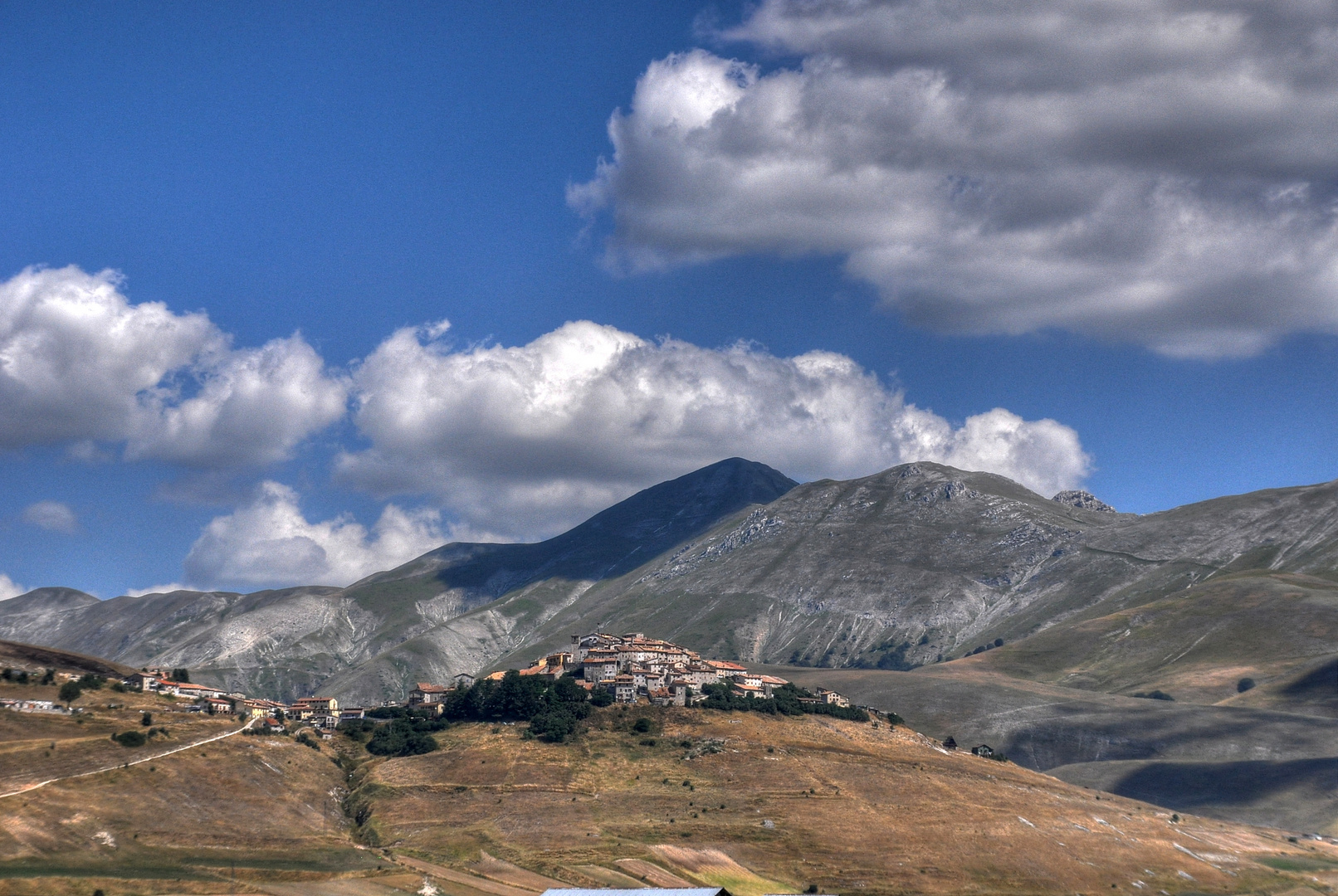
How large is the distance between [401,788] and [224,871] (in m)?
50.4

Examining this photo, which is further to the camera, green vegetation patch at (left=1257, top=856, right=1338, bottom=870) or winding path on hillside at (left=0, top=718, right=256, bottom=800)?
green vegetation patch at (left=1257, top=856, right=1338, bottom=870)

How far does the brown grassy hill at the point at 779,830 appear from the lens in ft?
507

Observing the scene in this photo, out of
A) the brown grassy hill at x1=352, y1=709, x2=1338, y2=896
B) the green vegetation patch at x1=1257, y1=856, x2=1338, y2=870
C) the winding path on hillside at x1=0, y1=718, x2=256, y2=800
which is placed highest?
the winding path on hillside at x1=0, y1=718, x2=256, y2=800

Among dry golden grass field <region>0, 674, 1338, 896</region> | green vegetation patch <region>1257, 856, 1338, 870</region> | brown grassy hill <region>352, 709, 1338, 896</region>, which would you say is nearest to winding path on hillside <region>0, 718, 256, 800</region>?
dry golden grass field <region>0, 674, 1338, 896</region>

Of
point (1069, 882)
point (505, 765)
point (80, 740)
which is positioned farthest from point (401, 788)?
point (1069, 882)

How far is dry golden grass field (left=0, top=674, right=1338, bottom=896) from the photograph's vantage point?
455 feet

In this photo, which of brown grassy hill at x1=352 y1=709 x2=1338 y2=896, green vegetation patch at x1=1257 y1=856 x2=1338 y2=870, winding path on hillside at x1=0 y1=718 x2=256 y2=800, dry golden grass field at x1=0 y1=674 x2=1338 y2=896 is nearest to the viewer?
dry golden grass field at x1=0 y1=674 x2=1338 y2=896

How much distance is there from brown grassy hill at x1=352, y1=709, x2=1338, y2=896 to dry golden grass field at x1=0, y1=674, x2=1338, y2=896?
40 centimetres

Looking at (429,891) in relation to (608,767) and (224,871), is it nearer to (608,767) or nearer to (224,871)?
(224,871)

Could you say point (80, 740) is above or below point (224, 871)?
above

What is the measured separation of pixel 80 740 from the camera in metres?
171

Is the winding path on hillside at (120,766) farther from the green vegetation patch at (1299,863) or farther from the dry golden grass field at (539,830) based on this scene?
the green vegetation patch at (1299,863)

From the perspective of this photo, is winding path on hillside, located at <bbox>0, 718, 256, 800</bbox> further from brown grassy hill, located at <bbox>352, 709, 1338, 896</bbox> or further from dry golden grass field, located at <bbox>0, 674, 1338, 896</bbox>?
brown grassy hill, located at <bbox>352, 709, 1338, 896</bbox>

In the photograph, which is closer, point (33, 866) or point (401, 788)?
point (33, 866)
